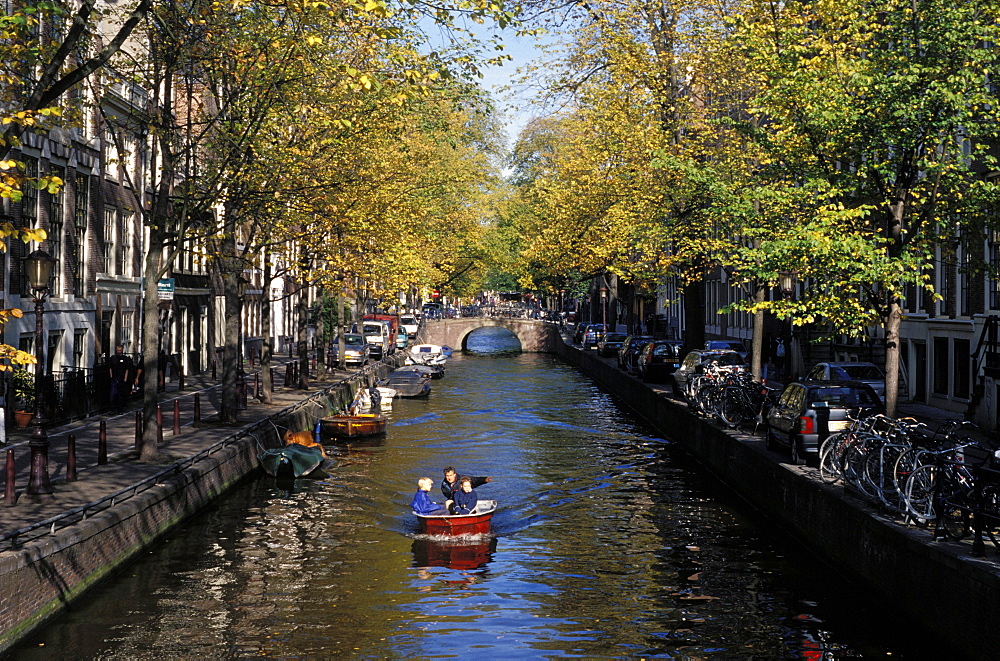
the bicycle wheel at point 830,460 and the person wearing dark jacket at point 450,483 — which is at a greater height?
the bicycle wheel at point 830,460

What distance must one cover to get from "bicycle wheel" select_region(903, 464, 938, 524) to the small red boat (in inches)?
357

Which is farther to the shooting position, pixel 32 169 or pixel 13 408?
pixel 32 169

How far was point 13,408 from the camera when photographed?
2897 centimetres

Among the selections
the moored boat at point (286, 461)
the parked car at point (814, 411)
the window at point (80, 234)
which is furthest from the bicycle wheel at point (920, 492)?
the window at point (80, 234)

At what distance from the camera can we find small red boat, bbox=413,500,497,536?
23.2 meters

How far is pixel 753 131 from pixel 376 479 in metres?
13.1

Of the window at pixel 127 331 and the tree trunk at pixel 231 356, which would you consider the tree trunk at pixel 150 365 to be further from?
the window at pixel 127 331

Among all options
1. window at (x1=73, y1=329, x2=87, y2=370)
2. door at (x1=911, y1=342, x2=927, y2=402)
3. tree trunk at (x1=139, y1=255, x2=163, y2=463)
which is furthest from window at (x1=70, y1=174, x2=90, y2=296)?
door at (x1=911, y1=342, x2=927, y2=402)

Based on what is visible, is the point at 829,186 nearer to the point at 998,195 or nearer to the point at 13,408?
the point at 998,195

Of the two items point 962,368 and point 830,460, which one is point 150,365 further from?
point 962,368

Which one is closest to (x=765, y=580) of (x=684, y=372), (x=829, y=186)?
(x=829, y=186)

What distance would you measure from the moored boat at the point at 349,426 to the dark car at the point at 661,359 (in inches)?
634

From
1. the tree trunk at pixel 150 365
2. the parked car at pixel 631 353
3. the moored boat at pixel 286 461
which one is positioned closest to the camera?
the tree trunk at pixel 150 365

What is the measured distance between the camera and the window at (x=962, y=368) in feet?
114
